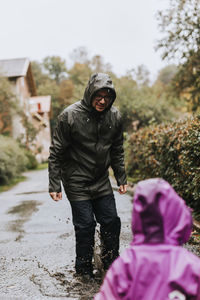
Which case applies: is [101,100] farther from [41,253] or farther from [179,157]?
[179,157]

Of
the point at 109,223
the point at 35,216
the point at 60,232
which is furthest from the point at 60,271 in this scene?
the point at 35,216

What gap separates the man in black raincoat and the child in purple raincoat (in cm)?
213

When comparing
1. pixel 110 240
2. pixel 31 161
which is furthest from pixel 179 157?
pixel 31 161

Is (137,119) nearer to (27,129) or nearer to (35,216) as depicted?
(27,129)

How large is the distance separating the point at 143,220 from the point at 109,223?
7.42ft

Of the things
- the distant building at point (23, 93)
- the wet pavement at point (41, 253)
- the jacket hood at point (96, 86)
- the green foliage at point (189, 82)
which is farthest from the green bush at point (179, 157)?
the distant building at point (23, 93)

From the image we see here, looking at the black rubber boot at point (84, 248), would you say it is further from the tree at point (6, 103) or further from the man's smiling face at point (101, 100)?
the tree at point (6, 103)

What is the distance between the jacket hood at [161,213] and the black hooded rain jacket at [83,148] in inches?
86.8

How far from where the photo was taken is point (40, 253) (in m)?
5.78

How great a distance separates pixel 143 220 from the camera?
2.12m

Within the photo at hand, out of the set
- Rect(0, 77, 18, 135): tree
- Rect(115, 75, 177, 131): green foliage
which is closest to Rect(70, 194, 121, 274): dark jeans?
Rect(0, 77, 18, 135): tree

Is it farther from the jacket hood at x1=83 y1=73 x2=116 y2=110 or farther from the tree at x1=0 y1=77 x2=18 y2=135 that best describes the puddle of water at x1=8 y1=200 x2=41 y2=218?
the tree at x1=0 y1=77 x2=18 y2=135

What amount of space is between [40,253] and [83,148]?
217 centimetres

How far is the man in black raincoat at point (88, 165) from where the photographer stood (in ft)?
13.9
